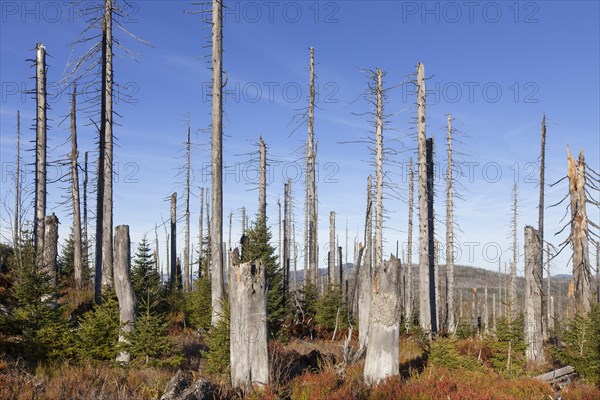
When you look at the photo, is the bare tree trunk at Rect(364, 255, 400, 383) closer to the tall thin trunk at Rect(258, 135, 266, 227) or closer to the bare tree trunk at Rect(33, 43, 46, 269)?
the bare tree trunk at Rect(33, 43, 46, 269)

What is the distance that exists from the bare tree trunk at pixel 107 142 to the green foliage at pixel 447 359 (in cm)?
1105

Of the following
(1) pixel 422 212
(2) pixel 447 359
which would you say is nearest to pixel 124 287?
(2) pixel 447 359

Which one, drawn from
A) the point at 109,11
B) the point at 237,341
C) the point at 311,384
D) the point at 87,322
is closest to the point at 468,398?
the point at 311,384

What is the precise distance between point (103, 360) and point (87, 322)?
0.97 meters

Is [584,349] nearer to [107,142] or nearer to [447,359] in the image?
[447,359]

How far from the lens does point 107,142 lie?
17547 mm

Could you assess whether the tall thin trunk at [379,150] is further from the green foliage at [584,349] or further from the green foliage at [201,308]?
the green foliage at [584,349]

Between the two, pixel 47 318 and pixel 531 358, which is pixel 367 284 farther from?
pixel 47 318

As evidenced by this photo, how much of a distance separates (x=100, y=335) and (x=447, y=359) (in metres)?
8.62

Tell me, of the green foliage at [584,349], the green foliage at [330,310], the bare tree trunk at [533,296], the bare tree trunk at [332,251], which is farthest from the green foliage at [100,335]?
the bare tree trunk at [332,251]

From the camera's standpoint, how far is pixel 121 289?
447 inches

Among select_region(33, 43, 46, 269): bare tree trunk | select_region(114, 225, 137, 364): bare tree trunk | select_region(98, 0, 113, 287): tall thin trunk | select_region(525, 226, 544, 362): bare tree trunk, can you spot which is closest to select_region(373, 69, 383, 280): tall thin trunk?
select_region(525, 226, 544, 362): bare tree trunk

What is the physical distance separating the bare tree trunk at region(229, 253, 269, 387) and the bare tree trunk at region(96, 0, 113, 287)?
31.2 ft

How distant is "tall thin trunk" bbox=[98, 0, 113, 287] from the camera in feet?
56.9
